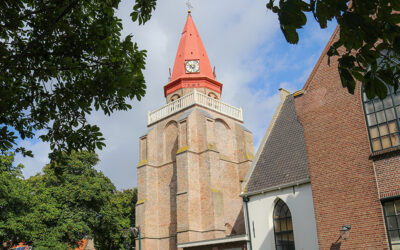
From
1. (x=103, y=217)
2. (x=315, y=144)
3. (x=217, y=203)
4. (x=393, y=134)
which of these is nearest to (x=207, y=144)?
(x=217, y=203)

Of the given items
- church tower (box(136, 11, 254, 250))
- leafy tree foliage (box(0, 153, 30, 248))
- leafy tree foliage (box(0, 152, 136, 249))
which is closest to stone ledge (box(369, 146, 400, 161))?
church tower (box(136, 11, 254, 250))

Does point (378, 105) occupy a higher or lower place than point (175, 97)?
lower

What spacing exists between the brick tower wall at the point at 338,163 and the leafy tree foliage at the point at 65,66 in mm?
8223

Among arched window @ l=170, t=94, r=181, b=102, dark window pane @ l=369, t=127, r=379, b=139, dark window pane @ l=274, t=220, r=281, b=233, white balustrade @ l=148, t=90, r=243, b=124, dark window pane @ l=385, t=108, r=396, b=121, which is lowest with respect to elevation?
dark window pane @ l=274, t=220, r=281, b=233

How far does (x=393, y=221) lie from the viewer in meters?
11.4

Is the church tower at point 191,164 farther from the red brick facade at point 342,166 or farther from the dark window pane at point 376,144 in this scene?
the dark window pane at point 376,144

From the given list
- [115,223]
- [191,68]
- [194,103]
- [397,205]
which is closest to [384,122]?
[397,205]

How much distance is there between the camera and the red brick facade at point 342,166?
1166cm

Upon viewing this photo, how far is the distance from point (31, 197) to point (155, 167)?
33.3ft

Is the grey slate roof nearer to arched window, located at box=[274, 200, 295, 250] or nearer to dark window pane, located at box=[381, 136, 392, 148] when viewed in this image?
arched window, located at box=[274, 200, 295, 250]

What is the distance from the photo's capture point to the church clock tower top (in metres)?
36.2

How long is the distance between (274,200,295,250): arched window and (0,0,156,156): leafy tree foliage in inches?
426

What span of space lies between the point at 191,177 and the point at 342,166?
17.9m

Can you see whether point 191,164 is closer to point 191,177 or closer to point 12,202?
point 191,177
